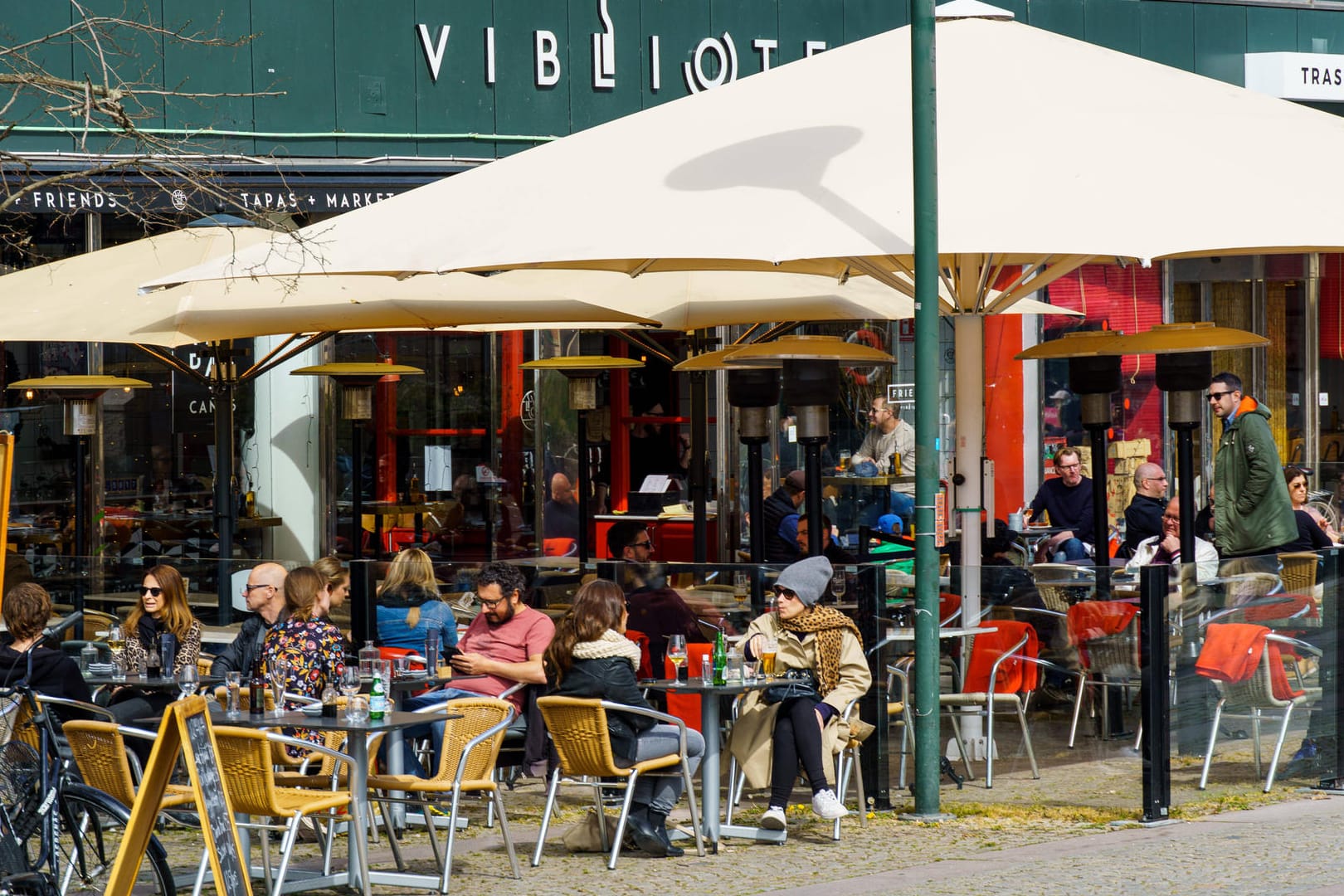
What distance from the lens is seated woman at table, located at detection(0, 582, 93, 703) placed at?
8469 mm

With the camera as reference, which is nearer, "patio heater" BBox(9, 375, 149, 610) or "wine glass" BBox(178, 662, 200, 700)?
"wine glass" BBox(178, 662, 200, 700)

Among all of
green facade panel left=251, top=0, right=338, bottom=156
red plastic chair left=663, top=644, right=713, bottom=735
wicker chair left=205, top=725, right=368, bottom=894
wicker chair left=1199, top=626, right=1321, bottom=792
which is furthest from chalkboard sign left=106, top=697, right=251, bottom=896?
green facade panel left=251, top=0, right=338, bottom=156

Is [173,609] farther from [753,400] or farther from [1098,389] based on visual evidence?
[1098,389]

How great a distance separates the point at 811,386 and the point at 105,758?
490cm

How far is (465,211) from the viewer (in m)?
9.20

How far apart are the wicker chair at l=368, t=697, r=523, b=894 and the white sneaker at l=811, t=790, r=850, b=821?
1.36m

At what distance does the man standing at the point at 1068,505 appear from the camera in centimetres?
1456

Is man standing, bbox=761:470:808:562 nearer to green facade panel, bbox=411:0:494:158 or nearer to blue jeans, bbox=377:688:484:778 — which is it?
blue jeans, bbox=377:688:484:778

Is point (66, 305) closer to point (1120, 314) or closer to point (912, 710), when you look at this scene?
point (912, 710)

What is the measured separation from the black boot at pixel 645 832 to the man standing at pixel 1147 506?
5.77m

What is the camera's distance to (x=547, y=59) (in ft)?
57.9

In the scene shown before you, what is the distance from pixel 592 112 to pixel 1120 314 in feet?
20.0

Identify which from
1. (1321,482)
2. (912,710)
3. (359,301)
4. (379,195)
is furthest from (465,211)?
(1321,482)

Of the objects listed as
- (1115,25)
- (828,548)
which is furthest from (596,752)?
(1115,25)
